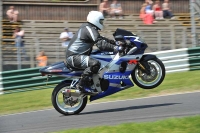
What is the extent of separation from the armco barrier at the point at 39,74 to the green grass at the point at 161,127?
23.6 ft

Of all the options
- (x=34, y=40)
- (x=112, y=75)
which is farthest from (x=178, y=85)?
(x=34, y=40)

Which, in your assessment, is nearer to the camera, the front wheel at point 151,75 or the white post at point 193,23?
the front wheel at point 151,75

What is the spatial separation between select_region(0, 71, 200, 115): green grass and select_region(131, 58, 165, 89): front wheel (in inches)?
72.6

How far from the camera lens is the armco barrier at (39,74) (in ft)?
48.3

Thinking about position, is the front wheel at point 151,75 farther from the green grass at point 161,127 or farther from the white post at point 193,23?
the white post at point 193,23

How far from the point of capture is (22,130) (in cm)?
869

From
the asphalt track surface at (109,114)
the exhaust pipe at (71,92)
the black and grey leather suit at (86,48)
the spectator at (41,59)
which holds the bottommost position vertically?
the asphalt track surface at (109,114)

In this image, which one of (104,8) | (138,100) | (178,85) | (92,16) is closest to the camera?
(92,16)

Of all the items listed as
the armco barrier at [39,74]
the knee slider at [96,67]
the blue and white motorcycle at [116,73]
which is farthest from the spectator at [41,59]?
the knee slider at [96,67]

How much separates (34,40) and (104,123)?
27.4 ft

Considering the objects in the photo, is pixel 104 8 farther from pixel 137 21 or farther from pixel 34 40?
pixel 34 40

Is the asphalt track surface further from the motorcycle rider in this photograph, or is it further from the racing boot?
the motorcycle rider

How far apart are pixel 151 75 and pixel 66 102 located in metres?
1.67

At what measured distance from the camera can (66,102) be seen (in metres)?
9.75
